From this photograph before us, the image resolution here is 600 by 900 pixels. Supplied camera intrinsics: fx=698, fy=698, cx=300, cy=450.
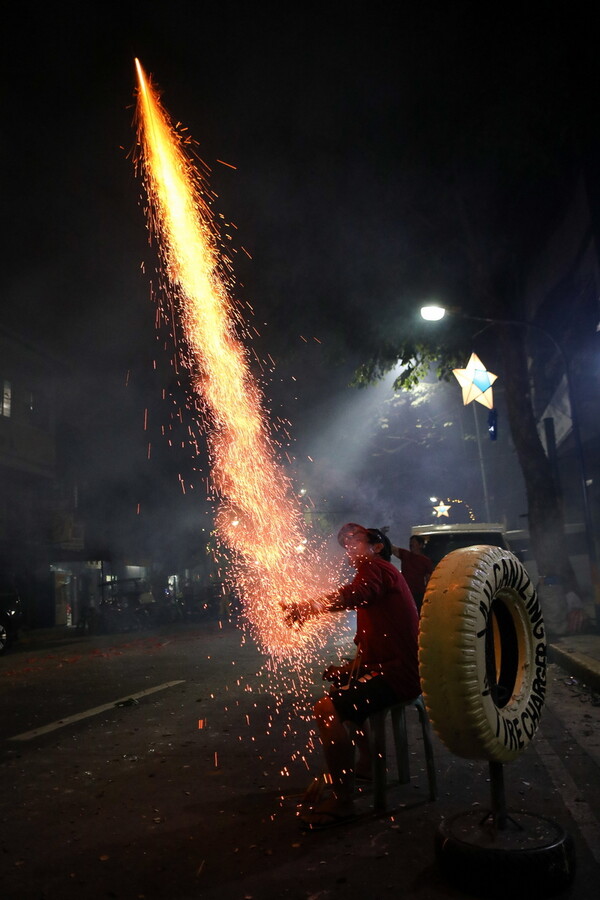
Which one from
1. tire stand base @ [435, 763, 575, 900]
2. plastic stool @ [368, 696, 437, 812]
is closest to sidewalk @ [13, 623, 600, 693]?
plastic stool @ [368, 696, 437, 812]

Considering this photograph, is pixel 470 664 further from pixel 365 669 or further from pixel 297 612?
pixel 297 612

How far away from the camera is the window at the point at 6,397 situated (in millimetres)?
26477

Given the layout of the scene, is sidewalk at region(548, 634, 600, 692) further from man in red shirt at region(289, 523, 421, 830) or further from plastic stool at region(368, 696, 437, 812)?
man in red shirt at region(289, 523, 421, 830)

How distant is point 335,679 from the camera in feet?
16.7

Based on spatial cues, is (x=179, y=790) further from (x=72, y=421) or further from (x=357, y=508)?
(x=357, y=508)

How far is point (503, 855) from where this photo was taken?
340 centimetres

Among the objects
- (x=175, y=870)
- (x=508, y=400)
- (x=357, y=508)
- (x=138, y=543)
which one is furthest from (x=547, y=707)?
(x=357, y=508)

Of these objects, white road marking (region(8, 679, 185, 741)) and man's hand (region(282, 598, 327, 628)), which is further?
white road marking (region(8, 679, 185, 741))

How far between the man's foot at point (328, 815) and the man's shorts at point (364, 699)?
511mm

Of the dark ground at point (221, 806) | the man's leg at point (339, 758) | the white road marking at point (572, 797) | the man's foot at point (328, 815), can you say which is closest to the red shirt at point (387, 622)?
the man's leg at point (339, 758)

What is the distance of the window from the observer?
86.9 feet

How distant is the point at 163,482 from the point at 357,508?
14.5m

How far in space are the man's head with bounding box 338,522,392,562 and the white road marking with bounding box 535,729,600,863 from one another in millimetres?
2063

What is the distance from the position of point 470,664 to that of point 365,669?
1.46 m
